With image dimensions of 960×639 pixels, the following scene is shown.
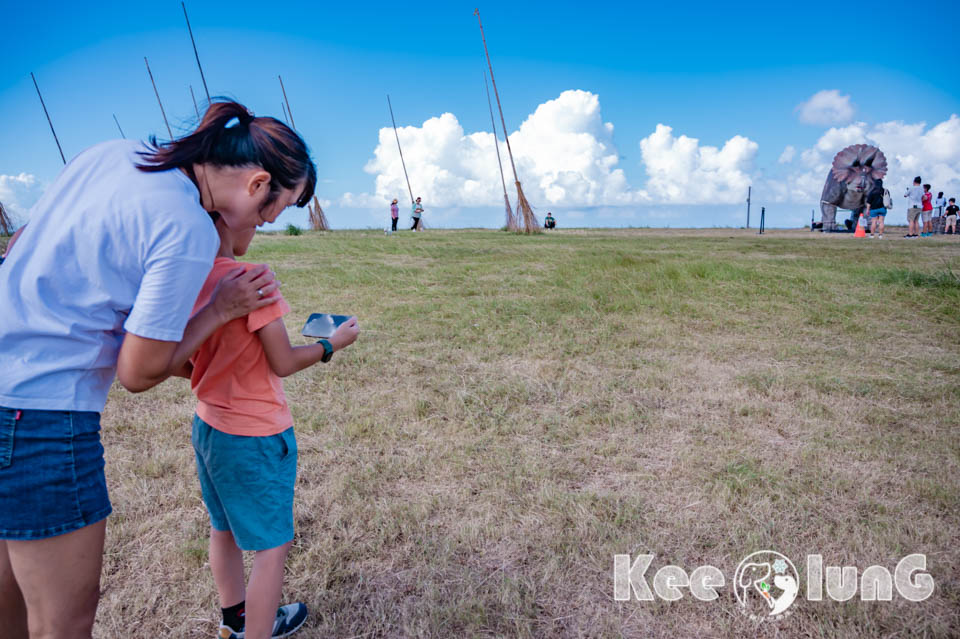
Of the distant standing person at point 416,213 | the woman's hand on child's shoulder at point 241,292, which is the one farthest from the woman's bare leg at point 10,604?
the distant standing person at point 416,213

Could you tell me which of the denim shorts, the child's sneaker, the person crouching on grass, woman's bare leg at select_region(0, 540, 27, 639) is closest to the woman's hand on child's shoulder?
the person crouching on grass

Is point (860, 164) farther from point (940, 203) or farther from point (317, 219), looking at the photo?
point (317, 219)

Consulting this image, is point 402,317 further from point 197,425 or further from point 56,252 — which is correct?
point 56,252

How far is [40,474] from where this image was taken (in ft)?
3.39

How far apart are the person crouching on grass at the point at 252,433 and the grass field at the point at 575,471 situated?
527 millimetres

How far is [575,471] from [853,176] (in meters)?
20.4

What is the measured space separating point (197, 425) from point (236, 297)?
469mm

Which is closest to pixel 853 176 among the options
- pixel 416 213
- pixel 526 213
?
pixel 526 213

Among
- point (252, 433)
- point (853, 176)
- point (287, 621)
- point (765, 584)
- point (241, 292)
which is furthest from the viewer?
point (853, 176)

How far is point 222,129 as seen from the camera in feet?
4.00

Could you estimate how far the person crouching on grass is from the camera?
1445 mm

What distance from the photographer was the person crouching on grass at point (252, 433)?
4.74 ft

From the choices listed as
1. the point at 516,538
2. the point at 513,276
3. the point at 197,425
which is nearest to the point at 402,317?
the point at 513,276

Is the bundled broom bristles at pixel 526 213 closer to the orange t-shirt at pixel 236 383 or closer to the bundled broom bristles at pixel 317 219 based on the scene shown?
the bundled broom bristles at pixel 317 219
